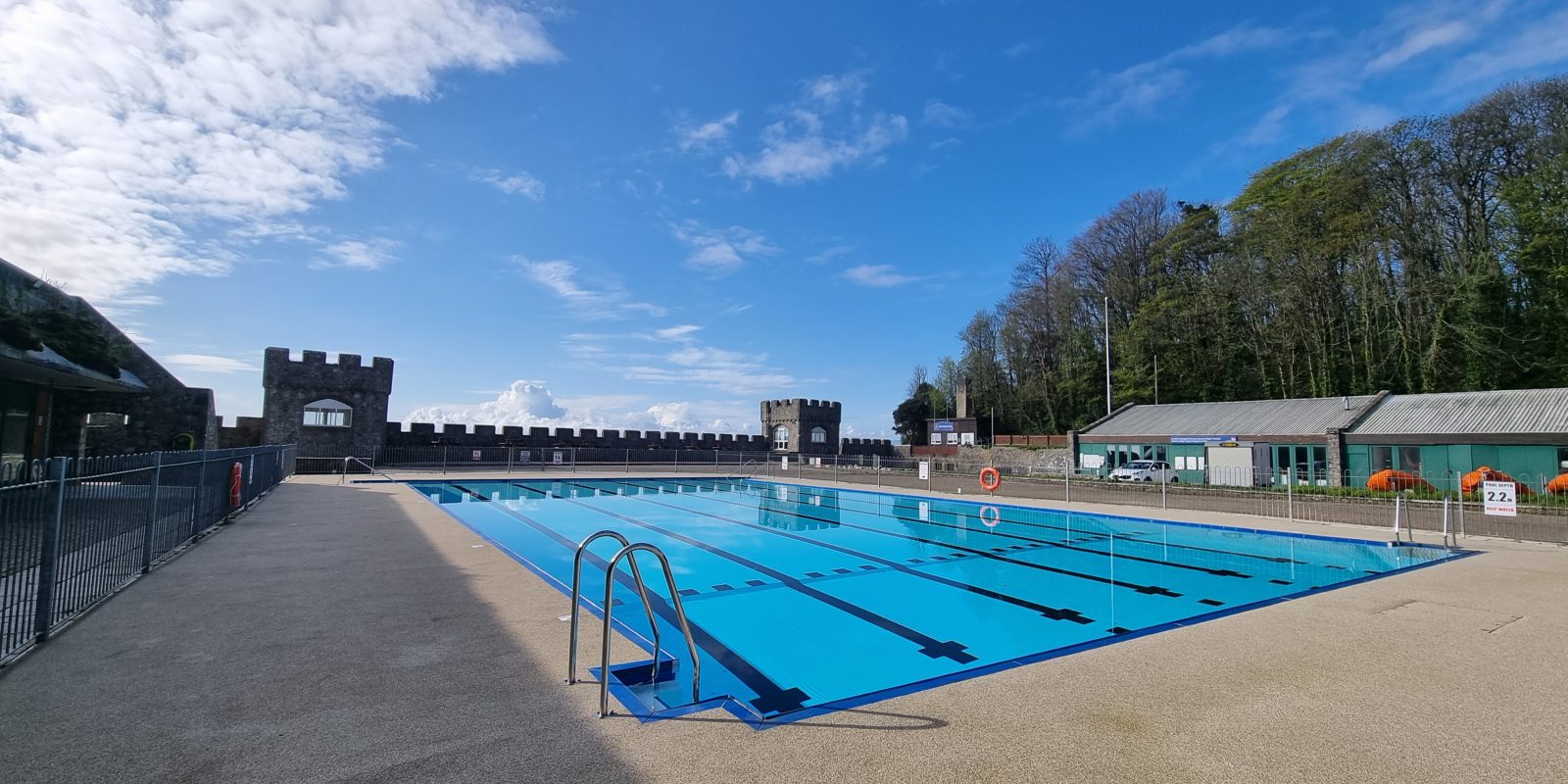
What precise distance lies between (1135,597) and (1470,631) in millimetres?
2788

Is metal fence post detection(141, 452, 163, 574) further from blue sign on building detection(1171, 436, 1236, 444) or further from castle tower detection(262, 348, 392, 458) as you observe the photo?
blue sign on building detection(1171, 436, 1236, 444)

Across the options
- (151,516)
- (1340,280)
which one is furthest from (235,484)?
(1340,280)

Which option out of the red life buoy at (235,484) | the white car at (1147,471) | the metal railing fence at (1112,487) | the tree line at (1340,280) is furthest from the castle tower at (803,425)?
the red life buoy at (235,484)

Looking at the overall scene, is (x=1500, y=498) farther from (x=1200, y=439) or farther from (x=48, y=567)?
(x=1200, y=439)

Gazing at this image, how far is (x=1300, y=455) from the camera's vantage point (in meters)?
24.0

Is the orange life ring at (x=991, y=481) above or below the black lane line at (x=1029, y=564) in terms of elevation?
above

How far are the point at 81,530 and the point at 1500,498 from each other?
16478mm

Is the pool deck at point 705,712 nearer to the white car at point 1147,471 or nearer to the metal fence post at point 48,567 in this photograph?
the metal fence post at point 48,567

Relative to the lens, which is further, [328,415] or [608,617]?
[328,415]

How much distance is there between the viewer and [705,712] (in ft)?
11.7

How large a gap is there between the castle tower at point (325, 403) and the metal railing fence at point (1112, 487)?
1318mm

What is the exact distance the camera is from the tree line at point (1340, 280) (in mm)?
26453

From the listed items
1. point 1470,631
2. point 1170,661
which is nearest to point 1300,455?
point 1470,631

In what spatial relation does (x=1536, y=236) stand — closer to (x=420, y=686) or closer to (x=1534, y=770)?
(x=1534, y=770)
